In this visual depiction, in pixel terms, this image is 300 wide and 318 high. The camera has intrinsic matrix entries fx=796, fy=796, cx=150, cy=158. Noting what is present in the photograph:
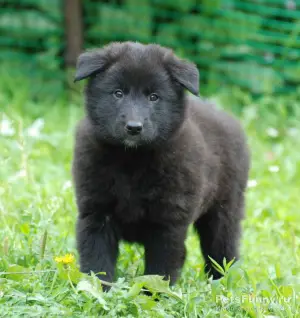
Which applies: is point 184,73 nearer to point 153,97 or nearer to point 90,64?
point 153,97

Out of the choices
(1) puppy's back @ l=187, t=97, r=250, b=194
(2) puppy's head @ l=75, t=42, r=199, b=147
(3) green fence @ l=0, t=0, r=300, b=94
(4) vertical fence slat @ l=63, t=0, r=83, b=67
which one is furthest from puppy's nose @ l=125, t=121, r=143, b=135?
(4) vertical fence slat @ l=63, t=0, r=83, b=67

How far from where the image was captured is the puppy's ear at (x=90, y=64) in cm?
421

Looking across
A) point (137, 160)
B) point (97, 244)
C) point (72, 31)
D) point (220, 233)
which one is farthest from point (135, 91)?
point (72, 31)

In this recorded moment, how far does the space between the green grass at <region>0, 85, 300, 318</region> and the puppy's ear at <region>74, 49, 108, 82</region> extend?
853mm

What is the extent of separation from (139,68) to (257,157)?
3.48 metres

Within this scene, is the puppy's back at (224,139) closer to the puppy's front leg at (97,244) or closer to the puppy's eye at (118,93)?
the puppy's eye at (118,93)

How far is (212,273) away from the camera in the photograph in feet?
16.3

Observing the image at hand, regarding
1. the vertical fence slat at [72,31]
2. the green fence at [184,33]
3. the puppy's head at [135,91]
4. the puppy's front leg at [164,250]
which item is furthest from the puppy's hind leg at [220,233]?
the vertical fence slat at [72,31]

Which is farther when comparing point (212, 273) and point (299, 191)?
point (299, 191)

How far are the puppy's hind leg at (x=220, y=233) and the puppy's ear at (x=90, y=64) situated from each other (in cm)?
A: 123

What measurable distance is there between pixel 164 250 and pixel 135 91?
856mm

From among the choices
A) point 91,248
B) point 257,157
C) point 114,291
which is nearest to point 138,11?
point 257,157

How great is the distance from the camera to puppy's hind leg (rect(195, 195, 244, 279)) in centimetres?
495

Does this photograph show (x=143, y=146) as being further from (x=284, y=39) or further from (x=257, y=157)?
(x=284, y=39)
